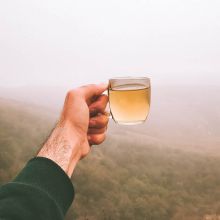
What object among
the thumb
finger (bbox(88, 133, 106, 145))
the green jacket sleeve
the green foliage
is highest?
the thumb

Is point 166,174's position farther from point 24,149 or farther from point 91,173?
point 24,149

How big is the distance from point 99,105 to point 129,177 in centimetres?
954

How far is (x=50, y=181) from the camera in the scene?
1.44 m

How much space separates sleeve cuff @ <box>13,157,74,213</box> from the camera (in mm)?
1423

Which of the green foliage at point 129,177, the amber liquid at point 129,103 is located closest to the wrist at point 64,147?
the amber liquid at point 129,103

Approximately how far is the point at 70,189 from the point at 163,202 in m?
10.0

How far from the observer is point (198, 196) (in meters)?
11.8

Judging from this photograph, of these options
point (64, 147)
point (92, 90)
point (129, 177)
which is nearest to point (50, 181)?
point (64, 147)

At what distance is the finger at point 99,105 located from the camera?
228 cm

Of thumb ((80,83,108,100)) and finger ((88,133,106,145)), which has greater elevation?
thumb ((80,83,108,100))

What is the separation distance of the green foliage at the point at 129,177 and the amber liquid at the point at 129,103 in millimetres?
8342

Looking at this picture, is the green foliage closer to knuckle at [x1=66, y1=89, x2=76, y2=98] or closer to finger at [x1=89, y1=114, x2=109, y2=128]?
finger at [x1=89, y1=114, x2=109, y2=128]

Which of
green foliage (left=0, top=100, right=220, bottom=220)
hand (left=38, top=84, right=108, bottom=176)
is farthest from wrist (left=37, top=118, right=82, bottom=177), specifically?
green foliage (left=0, top=100, right=220, bottom=220)

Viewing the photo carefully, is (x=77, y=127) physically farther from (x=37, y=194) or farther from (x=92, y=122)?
(x=37, y=194)
